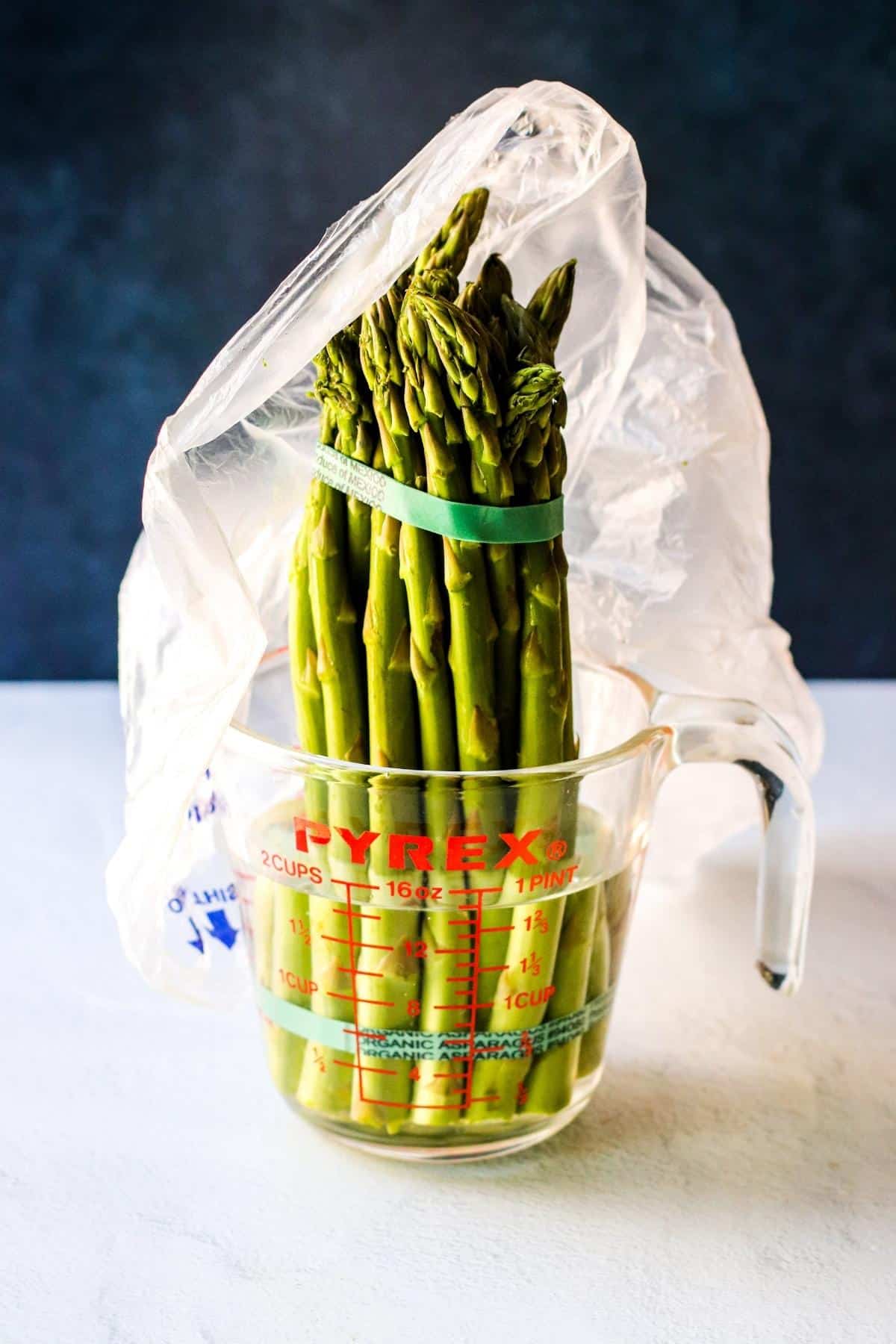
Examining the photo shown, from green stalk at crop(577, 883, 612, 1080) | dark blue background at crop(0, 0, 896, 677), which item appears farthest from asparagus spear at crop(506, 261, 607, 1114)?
dark blue background at crop(0, 0, 896, 677)

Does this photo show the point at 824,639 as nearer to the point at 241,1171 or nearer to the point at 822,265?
the point at 822,265

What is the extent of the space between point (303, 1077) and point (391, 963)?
0.24ft

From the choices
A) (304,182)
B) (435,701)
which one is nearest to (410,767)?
(435,701)

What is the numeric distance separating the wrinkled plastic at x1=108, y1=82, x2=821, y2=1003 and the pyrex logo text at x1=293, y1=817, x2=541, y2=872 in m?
0.06

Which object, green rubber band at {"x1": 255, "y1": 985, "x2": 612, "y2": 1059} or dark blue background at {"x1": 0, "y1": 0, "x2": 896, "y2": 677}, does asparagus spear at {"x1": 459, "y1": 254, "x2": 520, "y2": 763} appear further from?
dark blue background at {"x1": 0, "y1": 0, "x2": 896, "y2": 677}

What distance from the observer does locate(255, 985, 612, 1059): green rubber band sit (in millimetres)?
517

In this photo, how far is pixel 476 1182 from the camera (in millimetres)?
536

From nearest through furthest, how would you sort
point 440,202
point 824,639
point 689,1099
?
point 440,202 < point 689,1099 < point 824,639

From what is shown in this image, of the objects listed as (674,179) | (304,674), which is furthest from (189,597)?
(674,179)

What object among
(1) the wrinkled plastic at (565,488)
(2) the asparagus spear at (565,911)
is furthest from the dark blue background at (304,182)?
(2) the asparagus spear at (565,911)

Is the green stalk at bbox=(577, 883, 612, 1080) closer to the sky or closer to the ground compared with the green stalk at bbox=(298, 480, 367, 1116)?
closer to the ground

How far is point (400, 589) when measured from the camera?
19.7 inches

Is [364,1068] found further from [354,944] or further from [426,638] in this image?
[426,638]

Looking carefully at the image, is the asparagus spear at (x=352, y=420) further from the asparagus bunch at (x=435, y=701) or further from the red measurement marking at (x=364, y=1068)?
the red measurement marking at (x=364, y=1068)
